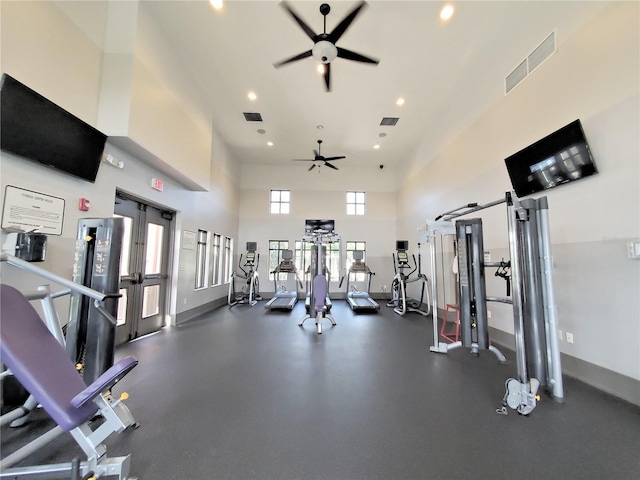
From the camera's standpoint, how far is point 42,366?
1.45 meters

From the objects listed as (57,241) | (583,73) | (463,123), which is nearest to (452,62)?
(463,123)

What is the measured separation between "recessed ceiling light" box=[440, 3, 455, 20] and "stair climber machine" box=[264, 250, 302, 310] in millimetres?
6711

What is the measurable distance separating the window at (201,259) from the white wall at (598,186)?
698 cm

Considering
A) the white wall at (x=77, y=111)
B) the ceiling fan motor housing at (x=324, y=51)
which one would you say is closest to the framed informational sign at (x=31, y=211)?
the white wall at (x=77, y=111)

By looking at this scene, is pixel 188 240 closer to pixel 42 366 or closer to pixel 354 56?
pixel 42 366

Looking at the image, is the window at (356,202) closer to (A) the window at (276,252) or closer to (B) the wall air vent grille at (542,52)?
(A) the window at (276,252)

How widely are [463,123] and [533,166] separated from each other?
2467mm

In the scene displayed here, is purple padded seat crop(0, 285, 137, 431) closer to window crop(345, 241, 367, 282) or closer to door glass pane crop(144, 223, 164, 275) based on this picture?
door glass pane crop(144, 223, 164, 275)

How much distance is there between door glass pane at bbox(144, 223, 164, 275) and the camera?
479cm

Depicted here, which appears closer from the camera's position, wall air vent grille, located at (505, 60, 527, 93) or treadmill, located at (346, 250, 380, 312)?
wall air vent grille, located at (505, 60, 527, 93)

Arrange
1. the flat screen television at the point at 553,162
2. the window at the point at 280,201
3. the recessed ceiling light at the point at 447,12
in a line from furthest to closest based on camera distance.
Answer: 1. the window at the point at 280,201
2. the recessed ceiling light at the point at 447,12
3. the flat screen television at the point at 553,162

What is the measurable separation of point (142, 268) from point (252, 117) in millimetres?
4541

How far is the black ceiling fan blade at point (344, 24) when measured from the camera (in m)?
2.92

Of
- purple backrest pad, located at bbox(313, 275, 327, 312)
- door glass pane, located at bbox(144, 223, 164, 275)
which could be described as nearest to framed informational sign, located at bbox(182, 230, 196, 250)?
door glass pane, located at bbox(144, 223, 164, 275)
